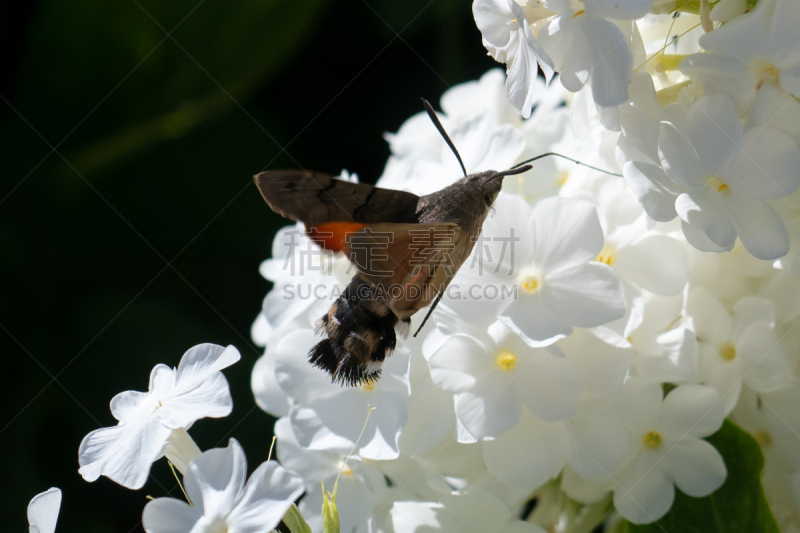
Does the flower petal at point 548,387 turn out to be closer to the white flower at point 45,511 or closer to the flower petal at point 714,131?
the flower petal at point 714,131

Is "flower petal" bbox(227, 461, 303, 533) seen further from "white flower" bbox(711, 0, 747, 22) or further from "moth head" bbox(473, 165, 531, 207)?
"white flower" bbox(711, 0, 747, 22)

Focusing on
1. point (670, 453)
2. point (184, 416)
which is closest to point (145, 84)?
point (184, 416)

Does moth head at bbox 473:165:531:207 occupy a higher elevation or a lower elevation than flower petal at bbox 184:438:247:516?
lower

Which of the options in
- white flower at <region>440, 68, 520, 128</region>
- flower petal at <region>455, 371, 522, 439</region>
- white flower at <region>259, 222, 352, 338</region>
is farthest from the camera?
white flower at <region>440, 68, 520, 128</region>

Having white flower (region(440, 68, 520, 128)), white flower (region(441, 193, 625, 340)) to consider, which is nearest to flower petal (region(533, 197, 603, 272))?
white flower (region(441, 193, 625, 340))

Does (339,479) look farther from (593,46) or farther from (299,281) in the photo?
(593,46)

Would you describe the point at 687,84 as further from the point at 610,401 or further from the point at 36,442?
the point at 36,442

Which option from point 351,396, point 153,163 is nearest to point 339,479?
point 351,396
